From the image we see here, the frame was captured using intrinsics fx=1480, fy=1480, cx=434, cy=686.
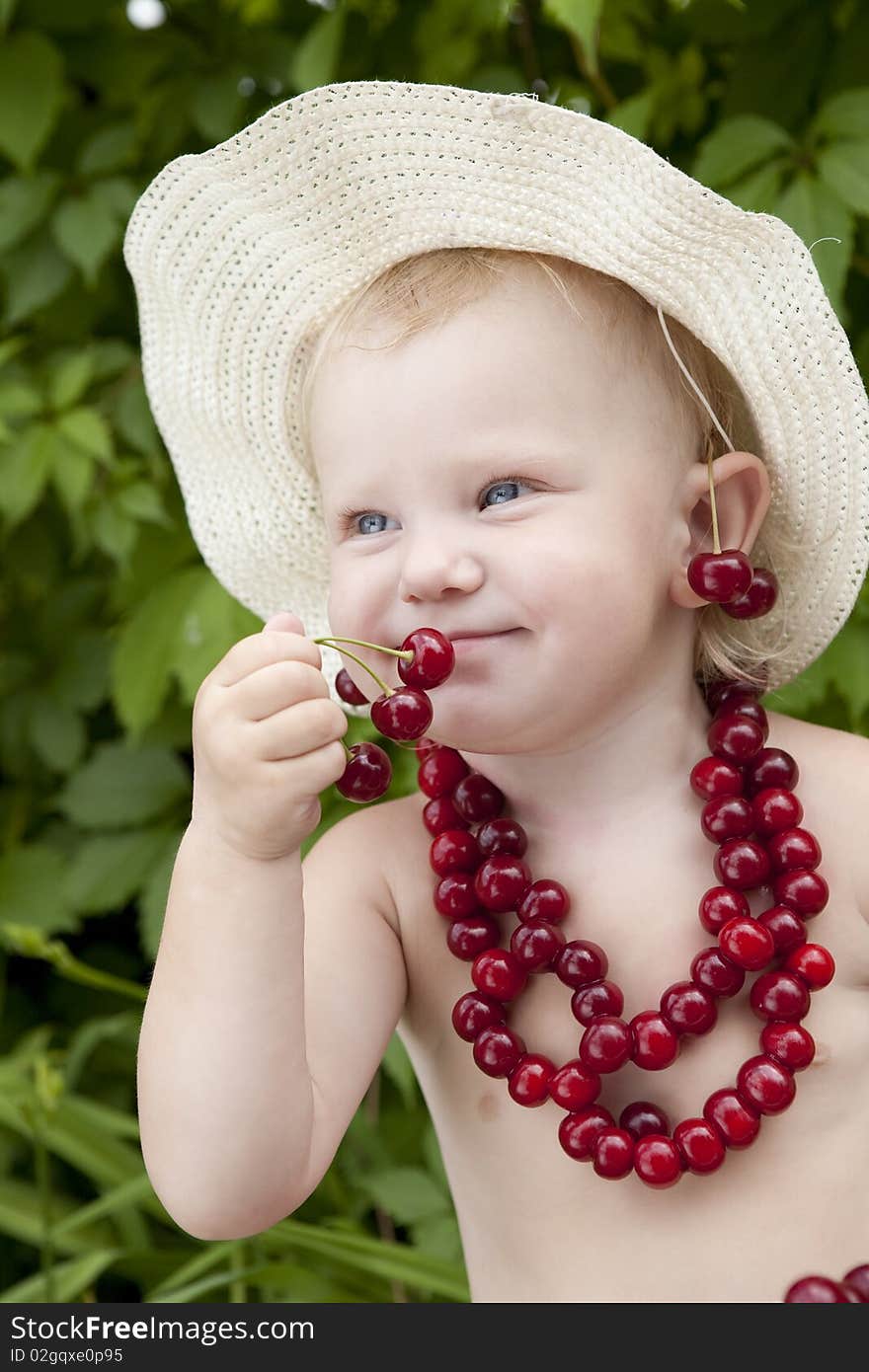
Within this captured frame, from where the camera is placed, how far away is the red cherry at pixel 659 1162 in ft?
3.15

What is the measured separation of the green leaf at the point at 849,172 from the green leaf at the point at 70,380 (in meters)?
0.81

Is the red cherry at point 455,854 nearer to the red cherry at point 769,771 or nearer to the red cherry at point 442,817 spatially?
the red cherry at point 442,817

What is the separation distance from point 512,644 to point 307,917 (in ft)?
0.87

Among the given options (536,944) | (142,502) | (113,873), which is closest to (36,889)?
(113,873)

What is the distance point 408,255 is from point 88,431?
2.15ft

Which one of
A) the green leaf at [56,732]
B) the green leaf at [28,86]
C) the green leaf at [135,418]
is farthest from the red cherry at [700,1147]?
the green leaf at [28,86]

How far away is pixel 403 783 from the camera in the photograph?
1443 mm

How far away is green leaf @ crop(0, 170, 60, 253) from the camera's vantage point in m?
1.68

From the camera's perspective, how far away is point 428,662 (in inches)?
34.9

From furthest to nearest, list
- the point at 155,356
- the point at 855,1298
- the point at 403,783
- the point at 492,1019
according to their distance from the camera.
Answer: the point at 403,783 → the point at 155,356 → the point at 492,1019 → the point at 855,1298

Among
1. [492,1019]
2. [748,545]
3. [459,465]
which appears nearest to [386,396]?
[459,465]

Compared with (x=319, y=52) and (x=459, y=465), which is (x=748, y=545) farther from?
(x=319, y=52)

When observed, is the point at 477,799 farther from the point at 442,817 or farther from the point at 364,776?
the point at 364,776

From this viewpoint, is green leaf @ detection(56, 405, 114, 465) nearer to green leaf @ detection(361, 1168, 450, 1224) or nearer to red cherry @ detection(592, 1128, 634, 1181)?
green leaf @ detection(361, 1168, 450, 1224)
